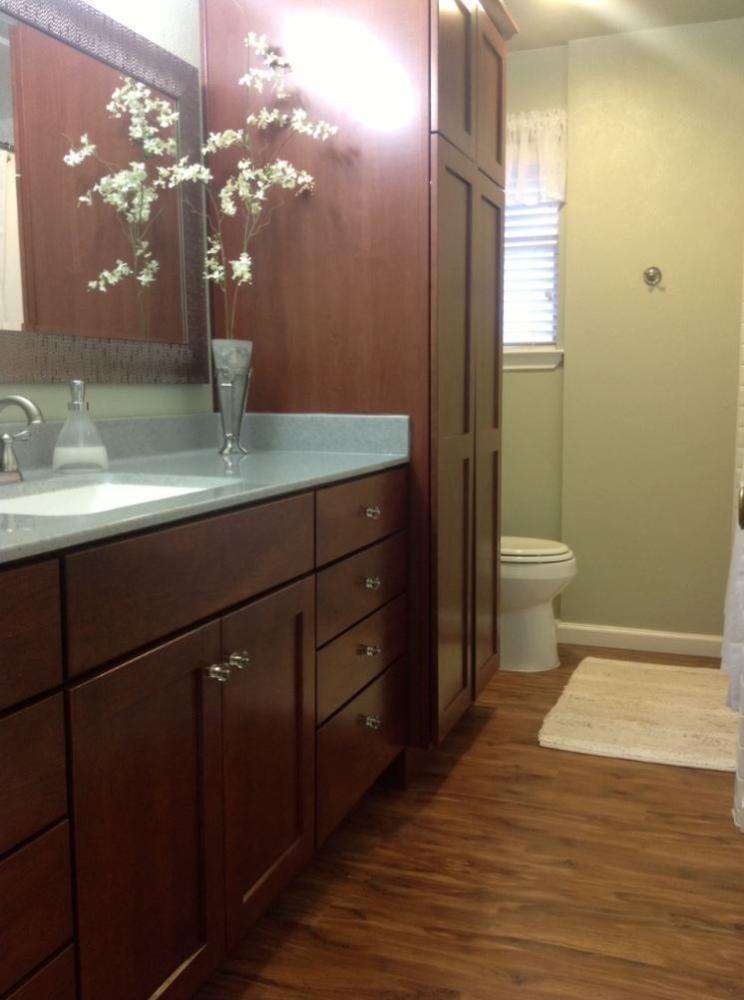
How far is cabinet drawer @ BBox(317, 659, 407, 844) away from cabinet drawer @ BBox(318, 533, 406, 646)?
7.3 inches

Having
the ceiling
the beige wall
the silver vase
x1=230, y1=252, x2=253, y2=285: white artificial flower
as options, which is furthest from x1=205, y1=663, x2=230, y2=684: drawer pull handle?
the ceiling

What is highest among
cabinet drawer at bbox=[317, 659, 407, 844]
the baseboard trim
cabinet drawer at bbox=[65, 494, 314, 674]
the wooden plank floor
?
cabinet drawer at bbox=[65, 494, 314, 674]

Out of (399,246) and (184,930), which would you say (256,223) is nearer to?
(399,246)

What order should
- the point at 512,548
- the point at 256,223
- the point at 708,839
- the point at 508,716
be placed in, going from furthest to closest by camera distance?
the point at 512,548, the point at 508,716, the point at 256,223, the point at 708,839

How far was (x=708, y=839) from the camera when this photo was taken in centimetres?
215

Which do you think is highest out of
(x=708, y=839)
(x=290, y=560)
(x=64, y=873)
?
(x=290, y=560)

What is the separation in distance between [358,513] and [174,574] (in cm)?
72

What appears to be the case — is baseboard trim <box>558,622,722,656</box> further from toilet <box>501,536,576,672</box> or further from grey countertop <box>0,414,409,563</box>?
grey countertop <box>0,414,409,563</box>

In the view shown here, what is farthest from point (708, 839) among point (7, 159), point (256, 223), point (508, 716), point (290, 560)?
point (7, 159)

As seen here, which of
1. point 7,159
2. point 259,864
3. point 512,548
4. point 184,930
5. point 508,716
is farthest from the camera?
point 512,548

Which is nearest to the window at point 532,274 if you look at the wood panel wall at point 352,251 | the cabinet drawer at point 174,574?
the wood panel wall at point 352,251

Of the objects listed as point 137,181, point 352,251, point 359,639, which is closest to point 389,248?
point 352,251

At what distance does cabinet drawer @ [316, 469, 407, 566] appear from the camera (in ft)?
5.94

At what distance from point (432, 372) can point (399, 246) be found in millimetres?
304
